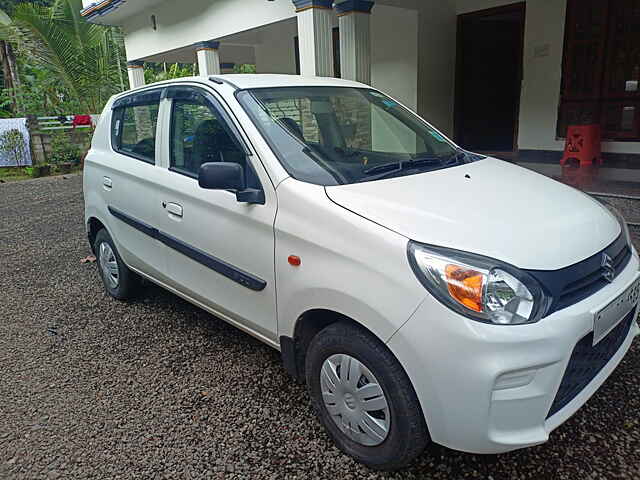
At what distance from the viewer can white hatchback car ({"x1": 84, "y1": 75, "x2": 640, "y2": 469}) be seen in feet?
5.74

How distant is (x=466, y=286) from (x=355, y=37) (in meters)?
6.02

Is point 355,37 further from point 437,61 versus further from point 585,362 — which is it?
point 585,362

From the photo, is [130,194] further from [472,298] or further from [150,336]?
[472,298]

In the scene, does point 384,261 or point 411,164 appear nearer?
point 384,261

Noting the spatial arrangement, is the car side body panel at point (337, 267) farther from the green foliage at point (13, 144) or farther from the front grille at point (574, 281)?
the green foliage at point (13, 144)

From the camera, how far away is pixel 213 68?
1030cm

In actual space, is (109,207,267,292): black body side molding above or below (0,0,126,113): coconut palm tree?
below

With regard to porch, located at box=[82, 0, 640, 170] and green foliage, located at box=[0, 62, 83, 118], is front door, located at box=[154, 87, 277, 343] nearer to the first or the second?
porch, located at box=[82, 0, 640, 170]

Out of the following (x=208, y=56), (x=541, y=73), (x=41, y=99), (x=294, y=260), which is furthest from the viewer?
(x=41, y=99)

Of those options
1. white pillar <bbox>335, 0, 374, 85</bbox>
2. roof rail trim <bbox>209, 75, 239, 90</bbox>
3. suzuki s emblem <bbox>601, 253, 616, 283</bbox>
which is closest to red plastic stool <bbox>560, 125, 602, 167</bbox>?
white pillar <bbox>335, 0, 374, 85</bbox>

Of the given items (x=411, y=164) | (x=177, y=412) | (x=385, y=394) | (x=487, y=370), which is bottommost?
(x=177, y=412)

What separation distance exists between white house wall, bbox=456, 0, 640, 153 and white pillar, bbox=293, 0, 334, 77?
10.7 ft

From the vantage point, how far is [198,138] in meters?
2.99

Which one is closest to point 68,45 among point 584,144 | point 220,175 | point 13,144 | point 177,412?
point 13,144
